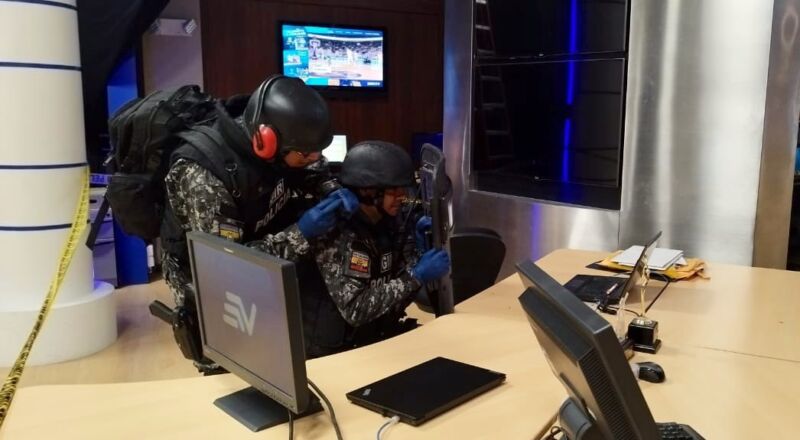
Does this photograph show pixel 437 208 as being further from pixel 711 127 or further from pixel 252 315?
pixel 711 127

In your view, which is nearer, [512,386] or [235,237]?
[512,386]

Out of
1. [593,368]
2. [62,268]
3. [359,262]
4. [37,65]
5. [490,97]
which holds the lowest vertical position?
[62,268]

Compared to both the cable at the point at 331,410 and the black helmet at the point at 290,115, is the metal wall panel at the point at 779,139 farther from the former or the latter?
the cable at the point at 331,410

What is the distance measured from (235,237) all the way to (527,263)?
1.13 metres

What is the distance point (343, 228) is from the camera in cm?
221

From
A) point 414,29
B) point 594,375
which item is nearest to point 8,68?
point 594,375

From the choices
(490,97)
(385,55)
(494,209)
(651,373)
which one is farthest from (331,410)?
(385,55)

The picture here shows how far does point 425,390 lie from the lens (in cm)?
157

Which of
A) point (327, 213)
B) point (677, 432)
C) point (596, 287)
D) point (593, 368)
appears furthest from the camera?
point (596, 287)

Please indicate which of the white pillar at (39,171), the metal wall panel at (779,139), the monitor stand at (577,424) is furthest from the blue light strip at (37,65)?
the metal wall panel at (779,139)

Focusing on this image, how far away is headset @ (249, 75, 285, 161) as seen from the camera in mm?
2090

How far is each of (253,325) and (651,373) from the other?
99 cm

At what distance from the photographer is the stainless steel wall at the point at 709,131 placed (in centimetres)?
320

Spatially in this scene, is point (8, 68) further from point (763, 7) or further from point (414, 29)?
point (414, 29)
